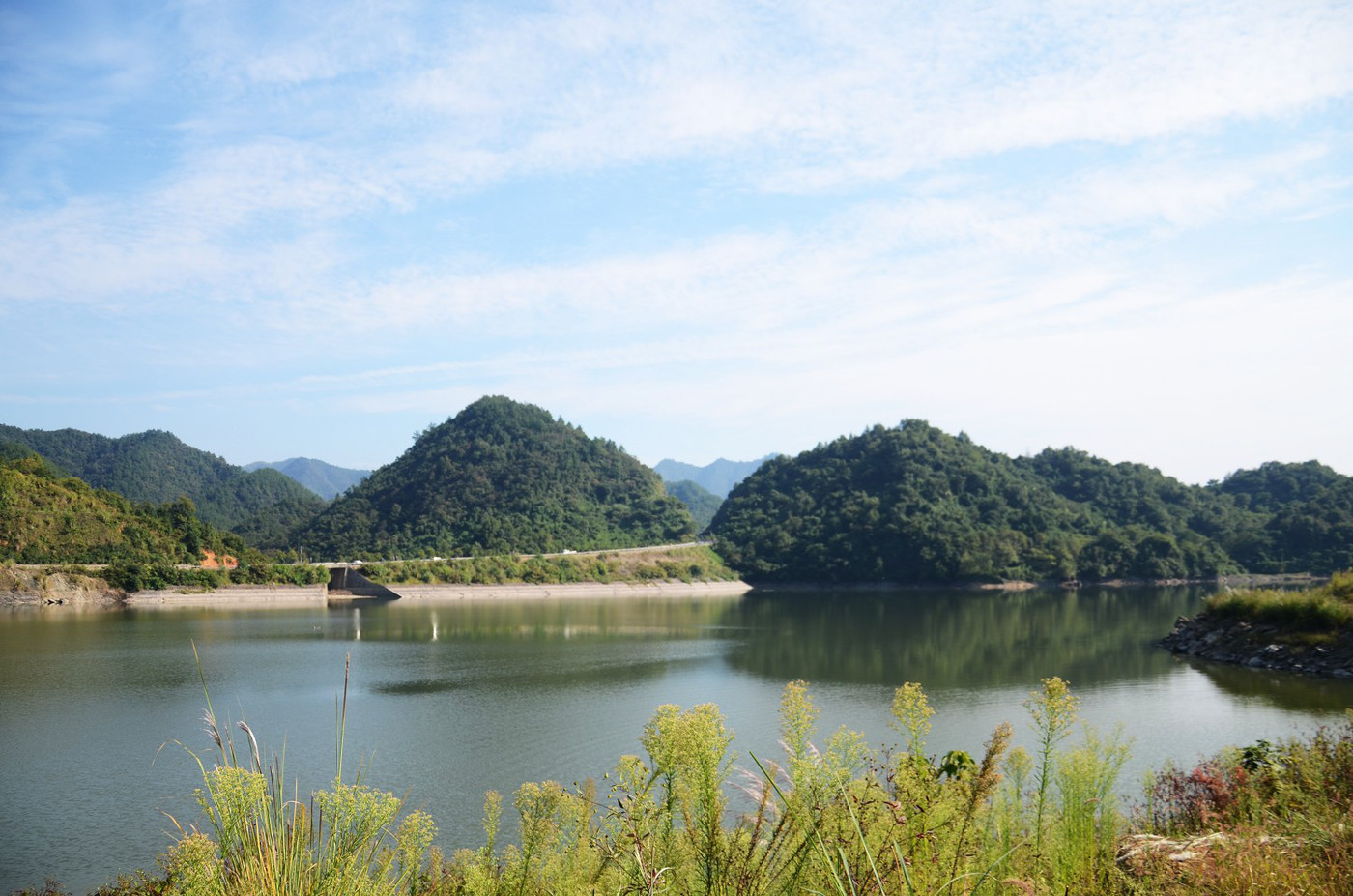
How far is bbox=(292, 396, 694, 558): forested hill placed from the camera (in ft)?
255

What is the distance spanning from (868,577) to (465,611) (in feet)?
115

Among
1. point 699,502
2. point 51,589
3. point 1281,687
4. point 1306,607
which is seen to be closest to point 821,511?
point 1306,607

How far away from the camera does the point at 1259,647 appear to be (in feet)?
90.2

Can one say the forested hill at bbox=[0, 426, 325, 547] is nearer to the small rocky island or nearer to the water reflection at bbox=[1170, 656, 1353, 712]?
the small rocky island

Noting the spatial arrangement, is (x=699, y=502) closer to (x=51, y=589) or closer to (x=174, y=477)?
(x=174, y=477)

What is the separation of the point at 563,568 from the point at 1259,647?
4994cm

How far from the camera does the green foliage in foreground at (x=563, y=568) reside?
2498 inches

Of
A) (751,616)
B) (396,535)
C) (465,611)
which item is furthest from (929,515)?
(396,535)

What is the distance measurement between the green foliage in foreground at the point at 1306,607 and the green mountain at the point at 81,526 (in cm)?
5584

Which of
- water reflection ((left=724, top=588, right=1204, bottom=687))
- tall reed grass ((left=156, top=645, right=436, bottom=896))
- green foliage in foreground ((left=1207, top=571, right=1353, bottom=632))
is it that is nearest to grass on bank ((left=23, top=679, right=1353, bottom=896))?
tall reed grass ((left=156, top=645, right=436, bottom=896))

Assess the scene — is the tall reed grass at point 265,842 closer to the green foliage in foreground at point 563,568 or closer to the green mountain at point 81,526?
the green mountain at point 81,526

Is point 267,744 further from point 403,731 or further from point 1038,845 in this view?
point 1038,845

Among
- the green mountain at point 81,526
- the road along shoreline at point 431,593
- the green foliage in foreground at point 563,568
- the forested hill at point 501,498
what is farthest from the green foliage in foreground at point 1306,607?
the green mountain at point 81,526

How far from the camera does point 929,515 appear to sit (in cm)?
7469
